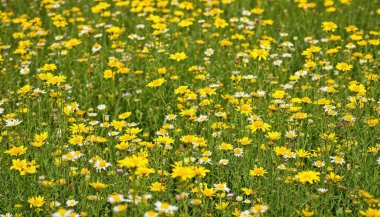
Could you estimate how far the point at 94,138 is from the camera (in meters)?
3.61

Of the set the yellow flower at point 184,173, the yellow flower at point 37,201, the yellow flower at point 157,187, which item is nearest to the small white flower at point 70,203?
the yellow flower at point 37,201

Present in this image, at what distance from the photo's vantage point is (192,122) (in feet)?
14.0

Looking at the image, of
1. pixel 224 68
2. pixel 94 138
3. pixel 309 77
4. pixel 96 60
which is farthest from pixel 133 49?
pixel 94 138

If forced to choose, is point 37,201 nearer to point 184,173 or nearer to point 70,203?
point 70,203

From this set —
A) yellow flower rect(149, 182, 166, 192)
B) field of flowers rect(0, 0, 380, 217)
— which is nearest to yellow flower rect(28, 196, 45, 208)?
field of flowers rect(0, 0, 380, 217)

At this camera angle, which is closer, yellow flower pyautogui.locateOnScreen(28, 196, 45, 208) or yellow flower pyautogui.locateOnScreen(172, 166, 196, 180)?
yellow flower pyautogui.locateOnScreen(172, 166, 196, 180)

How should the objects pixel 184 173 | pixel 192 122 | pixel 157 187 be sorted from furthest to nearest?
1. pixel 192 122
2. pixel 157 187
3. pixel 184 173

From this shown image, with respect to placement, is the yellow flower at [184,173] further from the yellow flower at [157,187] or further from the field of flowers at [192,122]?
the yellow flower at [157,187]

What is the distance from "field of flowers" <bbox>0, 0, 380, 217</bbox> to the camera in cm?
327

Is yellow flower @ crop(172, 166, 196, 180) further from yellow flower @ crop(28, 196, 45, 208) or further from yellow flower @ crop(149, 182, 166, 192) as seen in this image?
yellow flower @ crop(28, 196, 45, 208)

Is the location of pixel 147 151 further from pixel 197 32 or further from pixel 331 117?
pixel 197 32

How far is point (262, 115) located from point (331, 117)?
51 centimetres

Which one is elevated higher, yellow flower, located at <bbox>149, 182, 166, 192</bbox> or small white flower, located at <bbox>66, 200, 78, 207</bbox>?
yellow flower, located at <bbox>149, 182, 166, 192</bbox>

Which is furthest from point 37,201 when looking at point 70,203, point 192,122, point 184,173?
point 192,122
